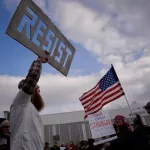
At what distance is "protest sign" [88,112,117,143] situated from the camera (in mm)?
5965

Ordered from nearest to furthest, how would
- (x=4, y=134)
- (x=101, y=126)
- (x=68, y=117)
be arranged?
1. (x=4, y=134)
2. (x=101, y=126)
3. (x=68, y=117)

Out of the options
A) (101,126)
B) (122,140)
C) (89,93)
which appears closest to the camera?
(122,140)

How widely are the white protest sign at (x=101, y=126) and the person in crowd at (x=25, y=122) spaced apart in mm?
4135

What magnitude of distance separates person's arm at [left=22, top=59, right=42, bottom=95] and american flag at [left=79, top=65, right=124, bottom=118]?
5.47 m

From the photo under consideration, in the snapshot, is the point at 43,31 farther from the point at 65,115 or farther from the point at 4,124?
the point at 65,115

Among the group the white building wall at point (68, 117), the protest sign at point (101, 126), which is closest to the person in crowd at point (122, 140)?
the protest sign at point (101, 126)

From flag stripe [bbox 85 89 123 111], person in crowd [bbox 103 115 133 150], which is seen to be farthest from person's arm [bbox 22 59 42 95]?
flag stripe [bbox 85 89 123 111]

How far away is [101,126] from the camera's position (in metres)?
6.12

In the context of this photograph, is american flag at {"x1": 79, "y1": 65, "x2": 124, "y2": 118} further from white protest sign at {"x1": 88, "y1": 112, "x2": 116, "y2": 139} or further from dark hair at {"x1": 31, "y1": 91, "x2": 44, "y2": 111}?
dark hair at {"x1": 31, "y1": 91, "x2": 44, "y2": 111}

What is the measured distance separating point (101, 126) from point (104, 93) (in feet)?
6.14

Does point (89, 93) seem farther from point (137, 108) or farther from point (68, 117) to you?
point (68, 117)

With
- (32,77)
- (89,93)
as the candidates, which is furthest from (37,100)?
(89,93)

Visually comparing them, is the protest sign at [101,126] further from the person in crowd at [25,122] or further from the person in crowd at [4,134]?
the person in crowd at [25,122]

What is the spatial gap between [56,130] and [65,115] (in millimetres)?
2822
